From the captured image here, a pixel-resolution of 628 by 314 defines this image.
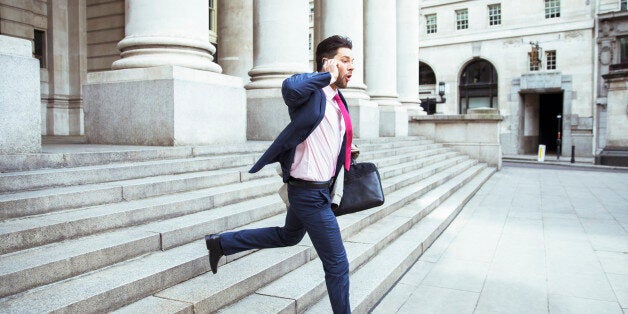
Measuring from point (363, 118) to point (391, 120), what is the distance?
305 centimetres

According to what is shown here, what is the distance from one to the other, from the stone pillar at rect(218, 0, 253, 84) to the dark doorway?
29.1 m

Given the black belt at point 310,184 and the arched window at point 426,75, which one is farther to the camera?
the arched window at point 426,75

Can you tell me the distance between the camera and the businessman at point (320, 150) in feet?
9.84

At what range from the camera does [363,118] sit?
13.3 m

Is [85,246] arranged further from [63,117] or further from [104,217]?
[63,117]

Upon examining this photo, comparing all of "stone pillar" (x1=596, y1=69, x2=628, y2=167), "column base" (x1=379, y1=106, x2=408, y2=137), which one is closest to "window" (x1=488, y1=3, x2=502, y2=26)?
"stone pillar" (x1=596, y1=69, x2=628, y2=167)

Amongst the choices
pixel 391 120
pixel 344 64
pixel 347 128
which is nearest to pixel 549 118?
pixel 391 120

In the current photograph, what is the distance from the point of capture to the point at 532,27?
3200 cm

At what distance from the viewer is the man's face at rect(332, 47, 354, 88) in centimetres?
309

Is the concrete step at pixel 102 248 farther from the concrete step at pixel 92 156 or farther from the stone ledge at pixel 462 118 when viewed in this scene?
the stone ledge at pixel 462 118

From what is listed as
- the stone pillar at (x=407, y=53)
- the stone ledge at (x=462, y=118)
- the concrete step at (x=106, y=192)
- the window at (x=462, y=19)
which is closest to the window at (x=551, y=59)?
the window at (x=462, y=19)

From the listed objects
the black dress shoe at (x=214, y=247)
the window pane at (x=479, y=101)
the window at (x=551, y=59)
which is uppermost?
the window at (x=551, y=59)

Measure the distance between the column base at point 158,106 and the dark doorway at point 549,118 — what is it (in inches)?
1367

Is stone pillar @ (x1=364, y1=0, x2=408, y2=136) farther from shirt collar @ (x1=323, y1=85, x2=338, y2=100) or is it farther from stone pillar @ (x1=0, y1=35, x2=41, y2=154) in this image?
shirt collar @ (x1=323, y1=85, x2=338, y2=100)
